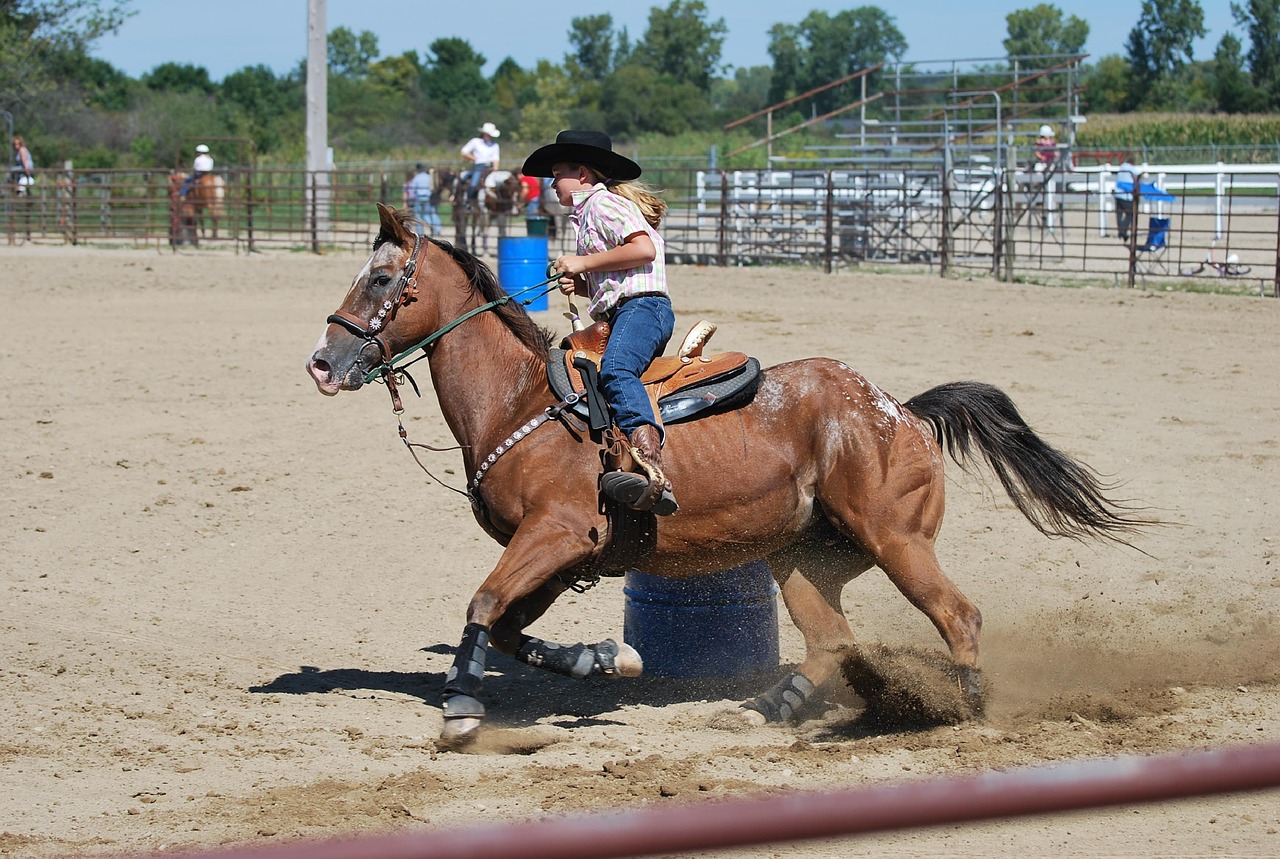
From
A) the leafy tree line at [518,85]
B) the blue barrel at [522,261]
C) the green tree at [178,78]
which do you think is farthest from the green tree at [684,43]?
the blue barrel at [522,261]

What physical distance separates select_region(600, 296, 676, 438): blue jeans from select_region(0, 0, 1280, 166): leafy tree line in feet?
92.1

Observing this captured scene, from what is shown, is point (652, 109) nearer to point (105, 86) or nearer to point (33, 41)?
point (105, 86)

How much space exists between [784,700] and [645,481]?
3.79 ft

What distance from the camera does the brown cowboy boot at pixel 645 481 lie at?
4547mm

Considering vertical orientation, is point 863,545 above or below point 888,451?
below

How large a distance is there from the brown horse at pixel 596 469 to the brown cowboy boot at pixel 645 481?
0.18 meters

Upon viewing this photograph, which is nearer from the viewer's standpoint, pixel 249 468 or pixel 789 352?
pixel 249 468

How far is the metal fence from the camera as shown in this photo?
61.6 ft

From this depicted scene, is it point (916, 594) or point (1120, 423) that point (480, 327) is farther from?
point (1120, 423)

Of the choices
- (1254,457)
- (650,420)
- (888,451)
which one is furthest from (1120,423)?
(650,420)

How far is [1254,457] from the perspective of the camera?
336 inches

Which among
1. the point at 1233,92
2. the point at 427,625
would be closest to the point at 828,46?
the point at 1233,92

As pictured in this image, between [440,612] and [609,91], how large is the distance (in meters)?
88.4

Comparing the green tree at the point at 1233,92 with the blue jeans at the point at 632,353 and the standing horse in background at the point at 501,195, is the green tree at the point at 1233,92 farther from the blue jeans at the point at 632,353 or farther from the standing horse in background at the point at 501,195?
the blue jeans at the point at 632,353
